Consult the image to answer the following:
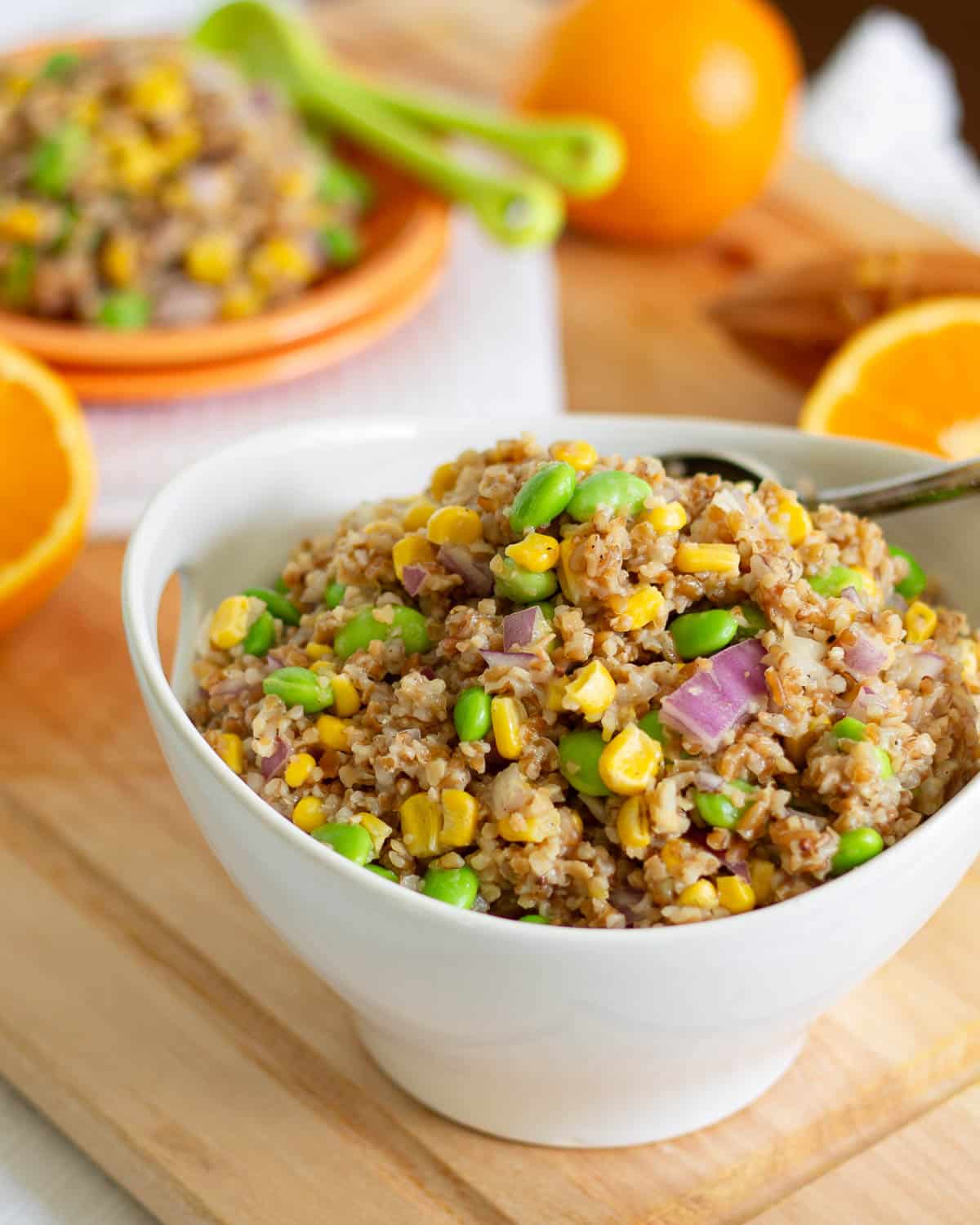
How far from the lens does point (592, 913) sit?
60.1 inches

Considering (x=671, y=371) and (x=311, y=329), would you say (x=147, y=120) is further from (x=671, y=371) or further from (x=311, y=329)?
(x=671, y=371)

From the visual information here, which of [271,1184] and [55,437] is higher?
[55,437]

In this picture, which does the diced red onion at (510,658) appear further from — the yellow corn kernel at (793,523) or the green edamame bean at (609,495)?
the yellow corn kernel at (793,523)

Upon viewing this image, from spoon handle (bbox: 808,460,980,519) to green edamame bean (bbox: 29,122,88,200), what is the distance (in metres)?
1.91

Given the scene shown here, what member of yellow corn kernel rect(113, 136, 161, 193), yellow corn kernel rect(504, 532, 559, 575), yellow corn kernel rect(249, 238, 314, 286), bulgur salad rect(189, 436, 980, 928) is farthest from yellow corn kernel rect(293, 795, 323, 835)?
yellow corn kernel rect(113, 136, 161, 193)

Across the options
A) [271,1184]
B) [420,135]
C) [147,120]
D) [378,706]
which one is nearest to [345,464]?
[378,706]

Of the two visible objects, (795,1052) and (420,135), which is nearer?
(795,1052)

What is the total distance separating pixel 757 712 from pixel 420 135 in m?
2.47

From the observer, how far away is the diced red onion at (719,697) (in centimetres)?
155

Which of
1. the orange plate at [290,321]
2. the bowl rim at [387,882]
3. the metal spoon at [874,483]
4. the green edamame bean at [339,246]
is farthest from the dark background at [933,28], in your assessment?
the bowl rim at [387,882]

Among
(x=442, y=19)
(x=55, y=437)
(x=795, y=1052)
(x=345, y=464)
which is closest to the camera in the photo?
(x=795, y=1052)

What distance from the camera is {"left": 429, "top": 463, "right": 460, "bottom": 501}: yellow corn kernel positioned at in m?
1.91

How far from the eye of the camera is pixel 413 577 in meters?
1.76

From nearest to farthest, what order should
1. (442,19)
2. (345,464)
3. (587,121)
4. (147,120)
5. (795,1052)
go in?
(795,1052), (345,464), (147,120), (587,121), (442,19)
